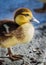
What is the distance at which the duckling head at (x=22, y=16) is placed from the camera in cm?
96

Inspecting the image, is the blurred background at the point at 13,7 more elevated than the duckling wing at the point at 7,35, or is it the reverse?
the blurred background at the point at 13,7

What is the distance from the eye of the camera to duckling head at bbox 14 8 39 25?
3.15 feet

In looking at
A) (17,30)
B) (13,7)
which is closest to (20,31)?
(17,30)

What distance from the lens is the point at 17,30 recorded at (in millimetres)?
966

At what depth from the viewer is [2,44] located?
0.95m

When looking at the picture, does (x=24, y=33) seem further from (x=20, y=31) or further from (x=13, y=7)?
(x=13, y=7)

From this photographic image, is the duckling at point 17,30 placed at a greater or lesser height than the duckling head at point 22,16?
lesser

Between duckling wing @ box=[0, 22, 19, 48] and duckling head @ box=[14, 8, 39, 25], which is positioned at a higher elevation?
duckling head @ box=[14, 8, 39, 25]

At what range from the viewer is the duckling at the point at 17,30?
3.11 ft

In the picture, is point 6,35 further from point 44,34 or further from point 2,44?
point 44,34

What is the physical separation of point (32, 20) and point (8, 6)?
0.17 metres

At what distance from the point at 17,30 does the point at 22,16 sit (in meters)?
0.08

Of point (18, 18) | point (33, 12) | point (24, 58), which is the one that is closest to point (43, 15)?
point (33, 12)

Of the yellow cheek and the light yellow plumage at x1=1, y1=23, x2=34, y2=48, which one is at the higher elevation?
the yellow cheek
